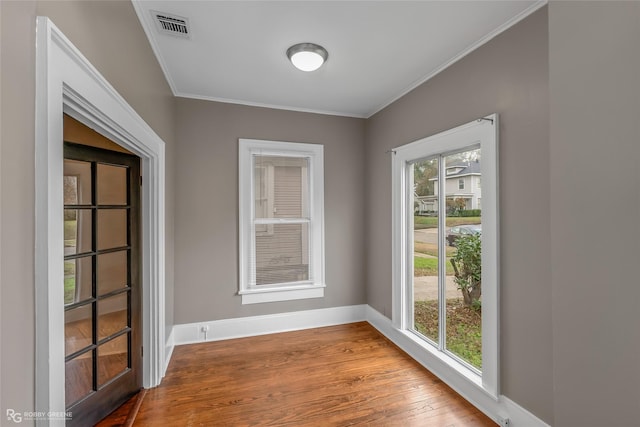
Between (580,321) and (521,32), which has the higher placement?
(521,32)

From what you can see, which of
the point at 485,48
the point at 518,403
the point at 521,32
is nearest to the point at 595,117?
the point at 521,32

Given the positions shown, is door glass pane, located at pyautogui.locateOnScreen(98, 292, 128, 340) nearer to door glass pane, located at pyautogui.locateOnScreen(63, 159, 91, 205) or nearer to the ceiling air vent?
door glass pane, located at pyautogui.locateOnScreen(63, 159, 91, 205)

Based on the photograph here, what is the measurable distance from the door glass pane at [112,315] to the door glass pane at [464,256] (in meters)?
2.70

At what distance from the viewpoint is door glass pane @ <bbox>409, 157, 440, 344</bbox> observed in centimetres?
282

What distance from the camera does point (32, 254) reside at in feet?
2.83

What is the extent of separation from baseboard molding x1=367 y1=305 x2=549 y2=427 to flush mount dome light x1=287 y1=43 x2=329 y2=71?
277 centimetres

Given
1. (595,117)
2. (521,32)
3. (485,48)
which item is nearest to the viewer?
(595,117)

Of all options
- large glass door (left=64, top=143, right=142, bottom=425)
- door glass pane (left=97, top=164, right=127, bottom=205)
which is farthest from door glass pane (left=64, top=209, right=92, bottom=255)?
door glass pane (left=97, top=164, right=127, bottom=205)

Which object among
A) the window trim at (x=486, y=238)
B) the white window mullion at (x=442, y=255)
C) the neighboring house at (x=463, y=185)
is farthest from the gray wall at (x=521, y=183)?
the white window mullion at (x=442, y=255)

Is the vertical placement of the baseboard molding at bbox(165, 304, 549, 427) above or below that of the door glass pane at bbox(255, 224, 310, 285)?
below

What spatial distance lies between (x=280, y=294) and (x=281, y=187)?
1.32 meters

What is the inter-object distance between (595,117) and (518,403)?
1990 millimetres

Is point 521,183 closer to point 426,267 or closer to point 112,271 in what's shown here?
point 426,267

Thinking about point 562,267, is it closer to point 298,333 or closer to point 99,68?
point 99,68
